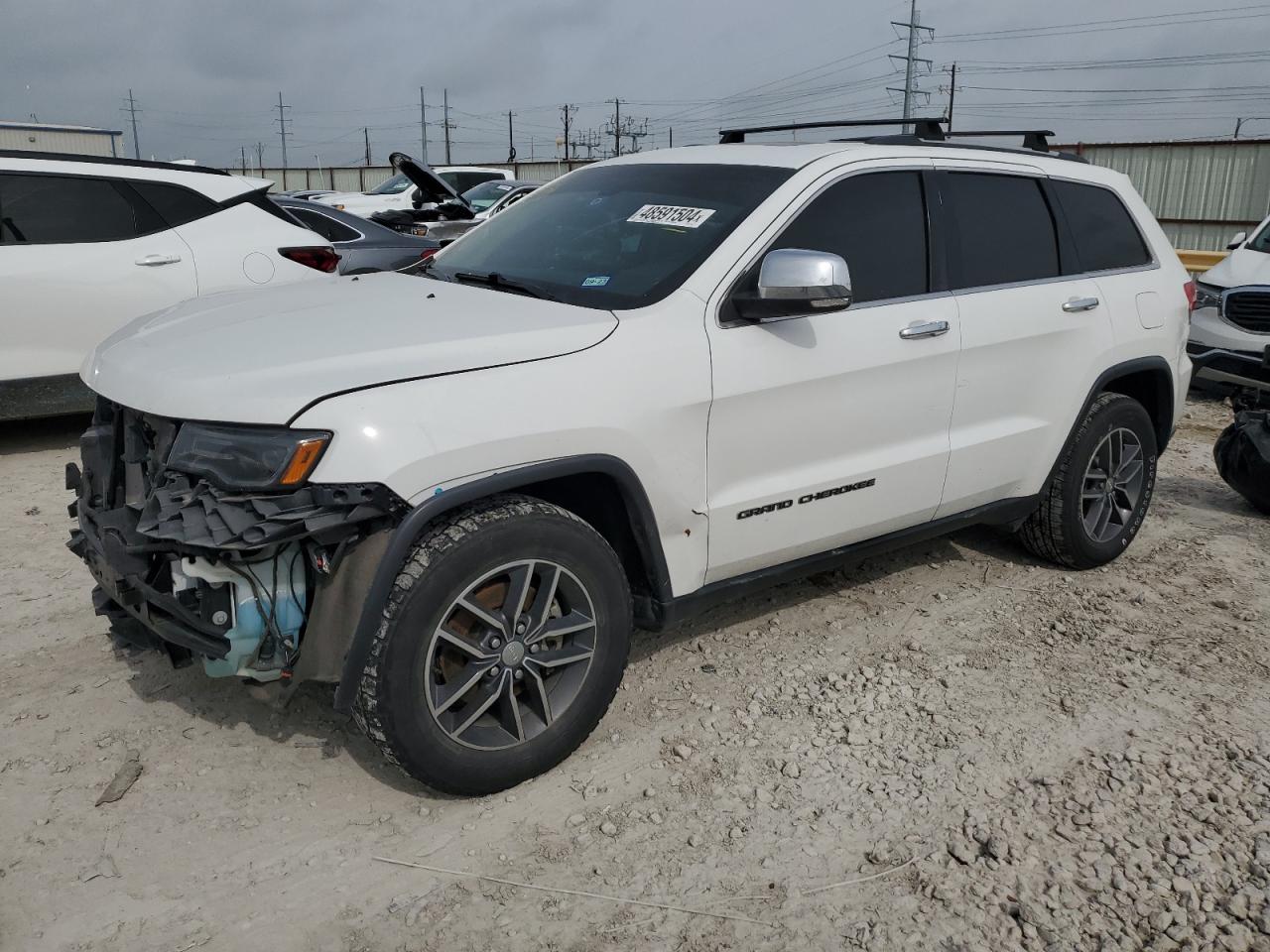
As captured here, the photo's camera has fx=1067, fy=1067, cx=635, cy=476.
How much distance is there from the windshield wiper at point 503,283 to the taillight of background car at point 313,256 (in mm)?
3346

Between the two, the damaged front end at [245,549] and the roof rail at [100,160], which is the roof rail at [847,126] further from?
the roof rail at [100,160]

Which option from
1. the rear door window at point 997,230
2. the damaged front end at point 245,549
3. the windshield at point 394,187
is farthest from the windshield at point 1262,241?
the windshield at point 394,187

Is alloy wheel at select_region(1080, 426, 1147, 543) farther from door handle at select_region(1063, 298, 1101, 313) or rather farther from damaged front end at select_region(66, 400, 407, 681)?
damaged front end at select_region(66, 400, 407, 681)

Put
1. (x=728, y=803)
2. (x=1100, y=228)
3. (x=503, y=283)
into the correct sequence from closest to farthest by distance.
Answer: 1. (x=728, y=803)
2. (x=503, y=283)
3. (x=1100, y=228)

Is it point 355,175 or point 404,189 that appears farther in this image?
point 355,175

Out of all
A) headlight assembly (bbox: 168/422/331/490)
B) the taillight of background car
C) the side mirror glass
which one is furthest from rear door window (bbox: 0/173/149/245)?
the side mirror glass

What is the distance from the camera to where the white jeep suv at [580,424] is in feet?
9.04

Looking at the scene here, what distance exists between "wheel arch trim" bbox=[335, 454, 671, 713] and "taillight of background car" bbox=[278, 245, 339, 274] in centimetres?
446

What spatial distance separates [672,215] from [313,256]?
3926 millimetres

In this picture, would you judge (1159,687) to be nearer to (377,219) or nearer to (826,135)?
(826,135)

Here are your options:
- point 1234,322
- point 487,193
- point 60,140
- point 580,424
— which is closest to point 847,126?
point 580,424

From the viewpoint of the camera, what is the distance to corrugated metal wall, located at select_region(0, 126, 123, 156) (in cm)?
3012

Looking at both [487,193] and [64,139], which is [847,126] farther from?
[64,139]

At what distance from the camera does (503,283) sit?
369 centimetres
